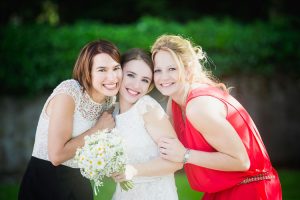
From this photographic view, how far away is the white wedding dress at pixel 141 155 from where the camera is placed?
14.3 feet

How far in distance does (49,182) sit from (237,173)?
5.33 ft

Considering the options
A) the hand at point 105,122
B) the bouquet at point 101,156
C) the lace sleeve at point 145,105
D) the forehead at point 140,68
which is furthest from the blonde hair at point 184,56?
the bouquet at point 101,156

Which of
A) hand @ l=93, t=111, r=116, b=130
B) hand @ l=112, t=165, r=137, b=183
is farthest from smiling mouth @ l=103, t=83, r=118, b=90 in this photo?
hand @ l=112, t=165, r=137, b=183

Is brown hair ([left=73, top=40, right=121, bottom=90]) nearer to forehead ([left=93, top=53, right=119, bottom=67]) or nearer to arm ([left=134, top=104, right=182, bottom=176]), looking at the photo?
forehead ([left=93, top=53, right=119, bottom=67])

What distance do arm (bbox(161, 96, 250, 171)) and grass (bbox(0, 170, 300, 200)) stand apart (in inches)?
144

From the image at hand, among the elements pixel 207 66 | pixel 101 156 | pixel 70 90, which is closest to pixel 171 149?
pixel 101 156

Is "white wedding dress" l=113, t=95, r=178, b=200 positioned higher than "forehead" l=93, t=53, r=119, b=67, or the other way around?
"forehead" l=93, t=53, r=119, b=67

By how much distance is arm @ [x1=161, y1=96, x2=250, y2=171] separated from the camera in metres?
3.92

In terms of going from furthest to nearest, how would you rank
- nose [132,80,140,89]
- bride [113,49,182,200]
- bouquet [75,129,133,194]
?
1. nose [132,80,140,89]
2. bride [113,49,182,200]
3. bouquet [75,129,133,194]

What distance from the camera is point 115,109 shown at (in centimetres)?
475

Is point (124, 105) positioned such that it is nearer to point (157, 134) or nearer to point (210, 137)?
point (157, 134)

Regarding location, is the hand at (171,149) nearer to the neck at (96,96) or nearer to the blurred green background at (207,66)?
the neck at (96,96)

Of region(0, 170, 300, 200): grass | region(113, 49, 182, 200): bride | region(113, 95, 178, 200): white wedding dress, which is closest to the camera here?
region(113, 49, 182, 200): bride

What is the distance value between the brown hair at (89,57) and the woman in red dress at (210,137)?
0.38 m
